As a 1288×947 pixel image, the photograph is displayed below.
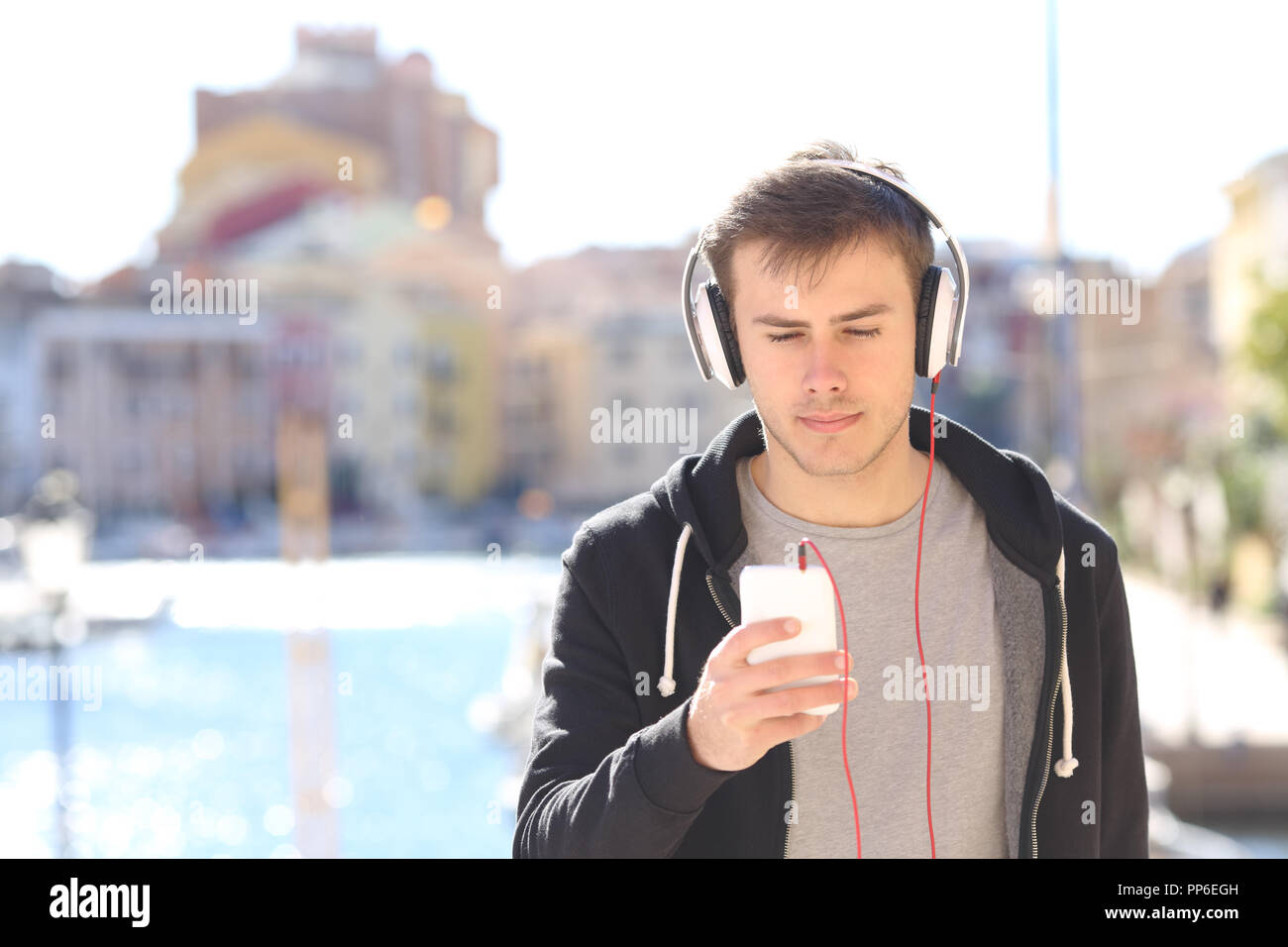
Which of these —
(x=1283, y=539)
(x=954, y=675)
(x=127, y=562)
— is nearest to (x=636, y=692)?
(x=954, y=675)

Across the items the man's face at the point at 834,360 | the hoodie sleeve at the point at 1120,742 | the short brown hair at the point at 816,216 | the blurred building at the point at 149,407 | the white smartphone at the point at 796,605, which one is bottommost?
the hoodie sleeve at the point at 1120,742

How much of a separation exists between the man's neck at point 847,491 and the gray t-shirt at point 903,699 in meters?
0.01

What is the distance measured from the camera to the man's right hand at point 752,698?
113cm

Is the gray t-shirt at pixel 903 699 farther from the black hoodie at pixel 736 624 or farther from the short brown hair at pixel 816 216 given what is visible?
the short brown hair at pixel 816 216

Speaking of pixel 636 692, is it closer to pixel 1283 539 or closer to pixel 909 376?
pixel 909 376

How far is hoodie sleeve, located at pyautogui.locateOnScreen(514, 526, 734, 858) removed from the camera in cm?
118

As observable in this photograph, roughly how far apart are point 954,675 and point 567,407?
42.2 metres

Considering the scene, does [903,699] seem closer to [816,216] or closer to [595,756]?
[595,756]

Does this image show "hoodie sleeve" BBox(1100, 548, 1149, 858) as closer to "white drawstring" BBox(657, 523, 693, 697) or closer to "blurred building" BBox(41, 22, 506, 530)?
"white drawstring" BBox(657, 523, 693, 697)

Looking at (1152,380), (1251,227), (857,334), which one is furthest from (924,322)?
(1152,380)

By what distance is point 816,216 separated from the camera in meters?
1.40

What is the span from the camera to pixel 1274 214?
20.1 metres

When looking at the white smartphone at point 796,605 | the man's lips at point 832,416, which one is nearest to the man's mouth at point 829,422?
the man's lips at point 832,416

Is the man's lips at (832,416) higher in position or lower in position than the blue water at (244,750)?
higher
